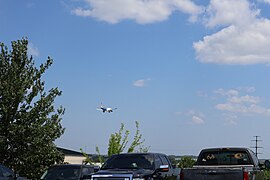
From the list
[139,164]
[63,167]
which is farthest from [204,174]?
[63,167]

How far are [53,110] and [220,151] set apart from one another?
13.7 metres

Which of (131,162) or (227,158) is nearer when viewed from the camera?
(131,162)

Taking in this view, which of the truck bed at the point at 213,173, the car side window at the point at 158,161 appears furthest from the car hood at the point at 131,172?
the truck bed at the point at 213,173

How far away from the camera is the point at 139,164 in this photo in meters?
16.0

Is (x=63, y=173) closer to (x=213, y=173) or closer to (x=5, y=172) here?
(x=5, y=172)

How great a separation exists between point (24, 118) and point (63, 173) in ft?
29.9

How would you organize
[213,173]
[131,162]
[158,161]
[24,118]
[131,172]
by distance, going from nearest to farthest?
[213,173]
[131,172]
[131,162]
[158,161]
[24,118]

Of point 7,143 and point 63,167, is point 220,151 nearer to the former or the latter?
point 63,167

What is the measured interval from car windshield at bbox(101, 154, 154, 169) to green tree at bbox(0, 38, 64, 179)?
1144 cm

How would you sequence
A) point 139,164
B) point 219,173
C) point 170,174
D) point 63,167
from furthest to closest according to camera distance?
point 63,167
point 170,174
point 139,164
point 219,173

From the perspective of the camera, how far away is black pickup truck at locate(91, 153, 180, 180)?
14.8 metres

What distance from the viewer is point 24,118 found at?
27062 millimetres

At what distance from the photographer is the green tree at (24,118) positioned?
26844 mm

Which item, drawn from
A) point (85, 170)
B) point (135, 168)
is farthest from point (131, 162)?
point (85, 170)
